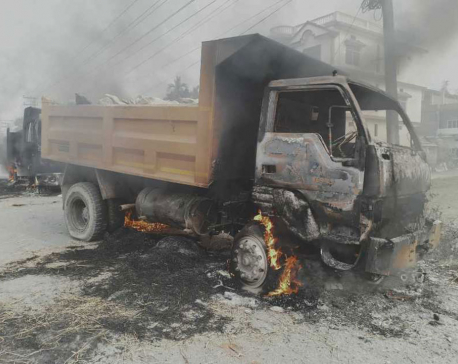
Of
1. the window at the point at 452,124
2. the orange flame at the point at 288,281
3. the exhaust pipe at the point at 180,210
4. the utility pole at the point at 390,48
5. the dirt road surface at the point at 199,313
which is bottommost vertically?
the dirt road surface at the point at 199,313

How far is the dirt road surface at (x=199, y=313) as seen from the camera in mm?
2826

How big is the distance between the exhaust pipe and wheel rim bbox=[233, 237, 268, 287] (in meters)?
0.80

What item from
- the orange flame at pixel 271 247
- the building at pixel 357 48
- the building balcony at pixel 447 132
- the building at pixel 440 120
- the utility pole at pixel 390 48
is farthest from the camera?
the building balcony at pixel 447 132

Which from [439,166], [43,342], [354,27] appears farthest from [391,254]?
[439,166]

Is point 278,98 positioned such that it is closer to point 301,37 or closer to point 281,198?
point 281,198

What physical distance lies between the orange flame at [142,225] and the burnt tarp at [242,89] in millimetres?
1778

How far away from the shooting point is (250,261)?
13.2ft

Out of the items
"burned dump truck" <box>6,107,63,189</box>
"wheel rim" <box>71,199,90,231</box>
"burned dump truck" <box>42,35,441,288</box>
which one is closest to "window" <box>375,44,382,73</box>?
"burned dump truck" <box>42,35,441,288</box>

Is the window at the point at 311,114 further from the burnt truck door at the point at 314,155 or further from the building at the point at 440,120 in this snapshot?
the building at the point at 440,120

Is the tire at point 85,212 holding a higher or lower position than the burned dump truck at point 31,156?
lower

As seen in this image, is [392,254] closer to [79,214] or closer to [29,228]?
[79,214]

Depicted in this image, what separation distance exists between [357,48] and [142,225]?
11.1 m

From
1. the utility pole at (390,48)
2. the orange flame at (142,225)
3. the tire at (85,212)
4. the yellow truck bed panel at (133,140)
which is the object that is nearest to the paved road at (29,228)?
the tire at (85,212)

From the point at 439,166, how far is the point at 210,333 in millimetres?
26858
